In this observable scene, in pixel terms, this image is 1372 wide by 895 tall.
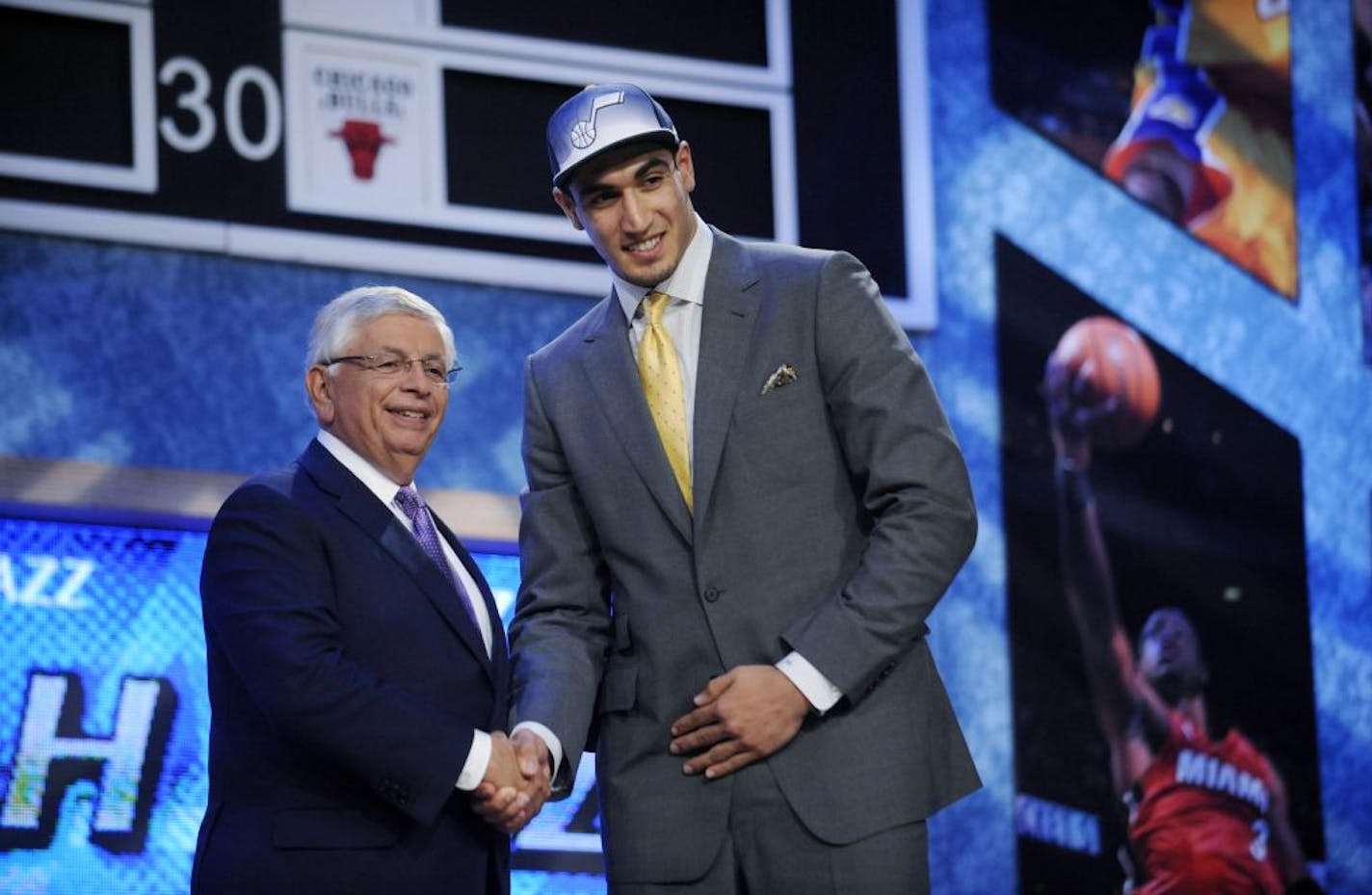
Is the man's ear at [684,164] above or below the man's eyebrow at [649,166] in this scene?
above

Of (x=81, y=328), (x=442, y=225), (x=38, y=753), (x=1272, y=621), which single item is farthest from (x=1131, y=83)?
(x=38, y=753)

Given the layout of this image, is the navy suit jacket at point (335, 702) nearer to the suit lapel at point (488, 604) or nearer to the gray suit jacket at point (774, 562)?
the suit lapel at point (488, 604)

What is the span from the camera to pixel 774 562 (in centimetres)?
216

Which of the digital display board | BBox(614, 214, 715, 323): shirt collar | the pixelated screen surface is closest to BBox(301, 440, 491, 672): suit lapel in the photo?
A: BBox(614, 214, 715, 323): shirt collar

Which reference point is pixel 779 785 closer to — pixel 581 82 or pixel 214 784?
pixel 214 784

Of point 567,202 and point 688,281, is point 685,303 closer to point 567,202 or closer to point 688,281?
point 688,281

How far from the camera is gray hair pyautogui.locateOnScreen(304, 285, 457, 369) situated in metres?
2.42

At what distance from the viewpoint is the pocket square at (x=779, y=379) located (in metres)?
2.20

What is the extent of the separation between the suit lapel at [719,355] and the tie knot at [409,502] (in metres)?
0.45

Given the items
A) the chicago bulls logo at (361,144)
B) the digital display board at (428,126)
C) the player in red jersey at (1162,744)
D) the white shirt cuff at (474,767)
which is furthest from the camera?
the player in red jersey at (1162,744)

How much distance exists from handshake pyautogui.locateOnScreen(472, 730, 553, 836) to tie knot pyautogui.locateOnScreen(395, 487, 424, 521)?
0.35 m

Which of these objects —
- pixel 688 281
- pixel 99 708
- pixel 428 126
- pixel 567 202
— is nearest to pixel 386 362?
pixel 567 202

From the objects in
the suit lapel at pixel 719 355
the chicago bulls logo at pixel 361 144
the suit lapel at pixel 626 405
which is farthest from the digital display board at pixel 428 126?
the suit lapel at pixel 719 355

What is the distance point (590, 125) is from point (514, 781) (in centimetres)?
81
